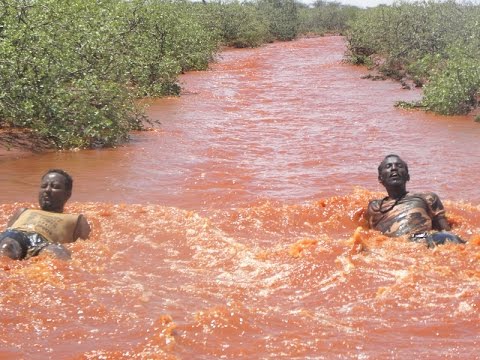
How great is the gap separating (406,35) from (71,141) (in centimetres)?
1793

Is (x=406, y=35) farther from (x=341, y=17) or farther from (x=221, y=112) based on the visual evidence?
(x=341, y=17)

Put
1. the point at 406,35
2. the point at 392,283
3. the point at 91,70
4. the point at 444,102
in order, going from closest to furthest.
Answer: the point at 392,283
the point at 91,70
the point at 444,102
the point at 406,35

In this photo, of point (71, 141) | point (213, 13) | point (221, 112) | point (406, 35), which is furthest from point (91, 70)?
point (213, 13)

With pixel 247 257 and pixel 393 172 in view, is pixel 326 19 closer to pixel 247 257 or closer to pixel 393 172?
pixel 393 172

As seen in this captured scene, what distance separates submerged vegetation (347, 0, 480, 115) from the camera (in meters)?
16.0

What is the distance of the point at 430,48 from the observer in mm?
25125

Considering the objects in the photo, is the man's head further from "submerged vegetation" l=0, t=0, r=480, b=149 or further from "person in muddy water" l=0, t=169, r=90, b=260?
"submerged vegetation" l=0, t=0, r=480, b=149

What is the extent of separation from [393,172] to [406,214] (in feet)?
1.52

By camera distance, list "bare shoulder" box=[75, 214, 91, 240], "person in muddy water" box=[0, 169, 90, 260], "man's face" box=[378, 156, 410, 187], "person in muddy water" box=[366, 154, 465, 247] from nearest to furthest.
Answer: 1. "person in muddy water" box=[0, 169, 90, 260]
2. "bare shoulder" box=[75, 214, 91, 240]
3. "person in muddy water" box=[366, 154, 465, 247]
4. "man's face" box=[378, 156, 410, 187]

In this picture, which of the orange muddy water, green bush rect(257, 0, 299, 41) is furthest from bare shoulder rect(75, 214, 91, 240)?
green bush rect(257, 0, 299, 41)

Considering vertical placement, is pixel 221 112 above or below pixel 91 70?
below

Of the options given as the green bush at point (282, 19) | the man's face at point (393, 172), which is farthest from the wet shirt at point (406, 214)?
the green bush at point (282, 19)

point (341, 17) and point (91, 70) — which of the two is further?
point (341, 17)

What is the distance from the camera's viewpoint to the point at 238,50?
4169 cm
